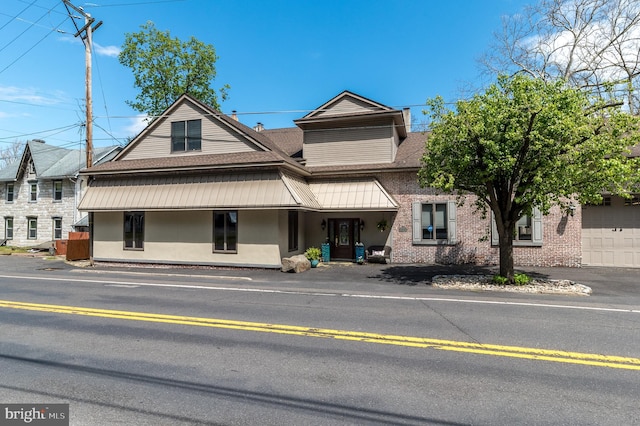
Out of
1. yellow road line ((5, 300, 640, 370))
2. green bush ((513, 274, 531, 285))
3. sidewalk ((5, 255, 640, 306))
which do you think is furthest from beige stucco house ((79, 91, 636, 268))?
yellow road line ((5, 300, 640, 370))

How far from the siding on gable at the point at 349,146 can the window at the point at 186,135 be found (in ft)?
19.4

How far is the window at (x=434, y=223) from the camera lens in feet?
59.2

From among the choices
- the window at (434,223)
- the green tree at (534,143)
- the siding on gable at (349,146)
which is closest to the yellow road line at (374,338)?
the green tree at (534,143)

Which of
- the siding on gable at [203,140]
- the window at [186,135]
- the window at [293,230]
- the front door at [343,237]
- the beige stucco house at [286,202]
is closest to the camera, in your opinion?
the beige stucco house at [286,202]

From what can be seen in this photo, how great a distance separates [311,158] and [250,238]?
618 cm

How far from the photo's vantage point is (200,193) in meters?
17.4

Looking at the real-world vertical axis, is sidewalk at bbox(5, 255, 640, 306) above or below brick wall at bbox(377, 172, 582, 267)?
below

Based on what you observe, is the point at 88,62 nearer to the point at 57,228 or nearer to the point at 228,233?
the point at 228,233

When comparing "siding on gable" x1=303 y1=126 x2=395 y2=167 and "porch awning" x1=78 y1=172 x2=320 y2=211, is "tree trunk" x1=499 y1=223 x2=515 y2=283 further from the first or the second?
"siding on gable" x1=303 y1=126 x2=395 y2=167

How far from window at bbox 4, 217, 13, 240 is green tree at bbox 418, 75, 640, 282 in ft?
125

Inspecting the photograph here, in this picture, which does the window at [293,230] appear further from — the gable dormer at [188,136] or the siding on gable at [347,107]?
Result: the siding on gable at [347,107]

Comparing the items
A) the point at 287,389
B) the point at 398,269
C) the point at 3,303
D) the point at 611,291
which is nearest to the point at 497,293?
the point at 611,291

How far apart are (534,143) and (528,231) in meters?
8.42

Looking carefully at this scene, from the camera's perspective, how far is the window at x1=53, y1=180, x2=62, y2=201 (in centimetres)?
3106
